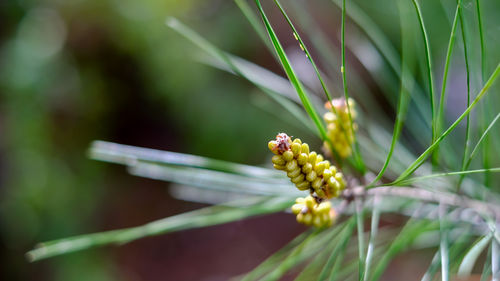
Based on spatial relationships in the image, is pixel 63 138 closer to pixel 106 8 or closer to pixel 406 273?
pixel 106 8

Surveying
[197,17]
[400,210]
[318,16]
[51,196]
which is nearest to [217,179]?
[400,210]

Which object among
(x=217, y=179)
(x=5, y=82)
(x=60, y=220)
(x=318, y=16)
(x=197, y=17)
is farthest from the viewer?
(x=318, y=16)

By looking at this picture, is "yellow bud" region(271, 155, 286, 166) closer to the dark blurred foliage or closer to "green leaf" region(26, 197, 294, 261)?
"green leaf" region(26, 197, 294, 261)

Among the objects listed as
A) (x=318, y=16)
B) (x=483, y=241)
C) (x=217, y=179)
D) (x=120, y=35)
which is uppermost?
(x=318, y=16)

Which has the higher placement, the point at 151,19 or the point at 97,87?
the point at 151,19

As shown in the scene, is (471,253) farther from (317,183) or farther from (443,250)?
A: (317,183)

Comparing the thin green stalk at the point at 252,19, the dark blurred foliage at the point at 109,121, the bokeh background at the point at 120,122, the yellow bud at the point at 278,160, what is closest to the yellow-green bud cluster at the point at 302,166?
the yellow bud at the point at 278,160

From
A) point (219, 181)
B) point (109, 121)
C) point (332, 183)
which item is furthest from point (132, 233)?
point (109, 121)
